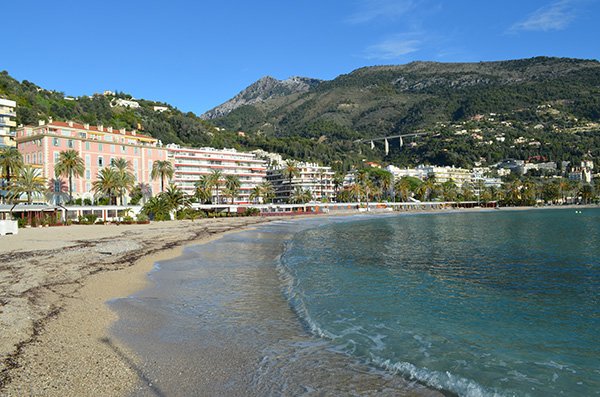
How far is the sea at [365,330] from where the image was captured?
9148 millimetres

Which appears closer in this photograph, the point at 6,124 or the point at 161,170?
the point at 161,170

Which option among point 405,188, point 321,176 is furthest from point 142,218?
point 405,188

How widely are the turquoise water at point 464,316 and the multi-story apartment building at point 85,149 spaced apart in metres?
54.2

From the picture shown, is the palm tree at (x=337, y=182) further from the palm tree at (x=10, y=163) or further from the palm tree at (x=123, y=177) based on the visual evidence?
the palm tree at (x=10, y=163)

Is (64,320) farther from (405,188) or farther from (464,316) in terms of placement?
(405,188)

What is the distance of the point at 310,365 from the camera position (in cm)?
1003

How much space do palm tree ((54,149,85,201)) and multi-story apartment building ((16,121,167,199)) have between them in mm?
3298

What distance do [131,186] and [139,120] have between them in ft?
272

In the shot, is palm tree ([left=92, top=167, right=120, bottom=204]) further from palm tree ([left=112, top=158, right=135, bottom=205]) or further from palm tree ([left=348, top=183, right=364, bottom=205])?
palm tree ([left=348, top=183, right=364, bottom=205])

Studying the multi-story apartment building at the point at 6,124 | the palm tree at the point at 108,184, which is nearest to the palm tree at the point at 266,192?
the palm tree at the point at 108,184

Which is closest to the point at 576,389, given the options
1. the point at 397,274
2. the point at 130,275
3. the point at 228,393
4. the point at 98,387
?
the point at 228,393

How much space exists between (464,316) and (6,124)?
9436cm

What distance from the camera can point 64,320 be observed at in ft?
42.2

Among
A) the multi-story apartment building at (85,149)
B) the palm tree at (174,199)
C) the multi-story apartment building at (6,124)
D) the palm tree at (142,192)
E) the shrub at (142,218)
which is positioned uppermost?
the multi-story apartment building at (6,124)
